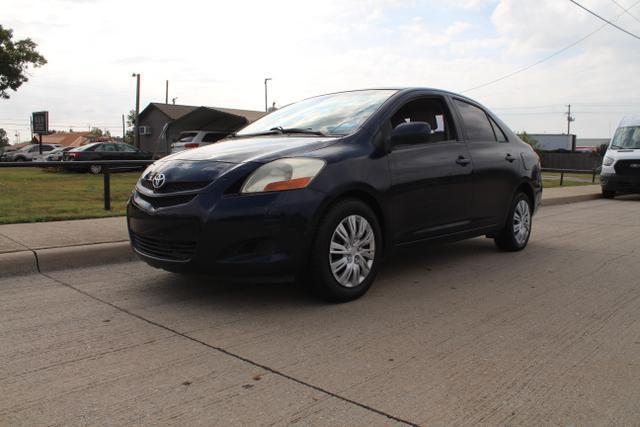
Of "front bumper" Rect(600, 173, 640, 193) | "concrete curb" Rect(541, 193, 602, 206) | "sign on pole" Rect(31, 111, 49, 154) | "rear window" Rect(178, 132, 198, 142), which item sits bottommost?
"concrete curb" Rect(541, 193, 602, 206)

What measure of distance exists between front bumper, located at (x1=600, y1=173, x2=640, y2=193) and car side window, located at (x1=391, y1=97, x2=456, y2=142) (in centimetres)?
1162

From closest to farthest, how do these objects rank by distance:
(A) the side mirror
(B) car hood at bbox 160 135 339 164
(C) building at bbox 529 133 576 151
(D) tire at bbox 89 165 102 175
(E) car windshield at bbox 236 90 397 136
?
(B) car hood at bbox 160 135 339 164 < (A) the side mirror < (E) car windshield at bbox 236 90 397 136 < (D) tire at bbox 89 165 102 175 < (C) building at bbox 529 133 576 151

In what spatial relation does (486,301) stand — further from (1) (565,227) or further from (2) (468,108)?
(1) (565,227)

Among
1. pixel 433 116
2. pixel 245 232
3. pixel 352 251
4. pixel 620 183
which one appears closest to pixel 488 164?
pixel 433 116

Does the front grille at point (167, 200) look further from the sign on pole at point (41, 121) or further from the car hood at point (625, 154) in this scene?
the sign on pole at point (41, 121)

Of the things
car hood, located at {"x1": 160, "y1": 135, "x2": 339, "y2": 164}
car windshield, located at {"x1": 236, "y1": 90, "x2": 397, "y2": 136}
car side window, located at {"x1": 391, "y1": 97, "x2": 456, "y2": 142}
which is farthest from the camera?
car side window, located at {"x1": 391, "y1": 97, "x2": 456, "y2": 142}

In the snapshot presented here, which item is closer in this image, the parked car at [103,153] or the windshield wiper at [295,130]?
the windshield wiper at [295,130]

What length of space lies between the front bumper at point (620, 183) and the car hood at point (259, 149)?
1323cm

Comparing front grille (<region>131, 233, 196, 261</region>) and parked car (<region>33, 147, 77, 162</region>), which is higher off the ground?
parked car (<region>33, 147, 77, 162</region>)

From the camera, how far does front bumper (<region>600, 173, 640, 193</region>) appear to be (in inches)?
590

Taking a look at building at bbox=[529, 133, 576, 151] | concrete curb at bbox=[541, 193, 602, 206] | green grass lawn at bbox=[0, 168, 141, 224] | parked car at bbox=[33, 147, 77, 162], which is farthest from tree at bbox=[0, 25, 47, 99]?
building at bbox=[529, 133, 576, 151]

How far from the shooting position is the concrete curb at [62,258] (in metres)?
5.11

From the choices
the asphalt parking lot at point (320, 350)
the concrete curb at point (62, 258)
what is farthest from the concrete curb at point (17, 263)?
the asphalt parking lot at point (320, 350)

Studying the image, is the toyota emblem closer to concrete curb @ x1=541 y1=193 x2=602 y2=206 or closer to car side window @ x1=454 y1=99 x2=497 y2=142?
car side window @ x1=454 y1=99 x2=497 y2=142
